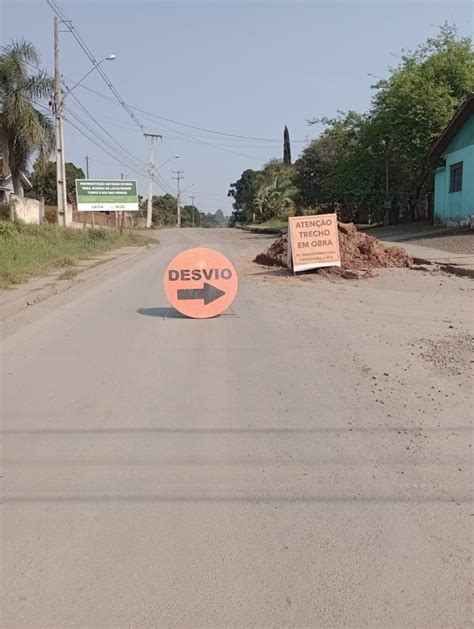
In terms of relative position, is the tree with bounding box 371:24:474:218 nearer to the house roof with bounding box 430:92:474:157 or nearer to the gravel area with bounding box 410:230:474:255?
the house roof with bounding box 430:92:474:157

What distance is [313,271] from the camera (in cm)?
1571

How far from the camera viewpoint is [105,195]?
44219 millimetres

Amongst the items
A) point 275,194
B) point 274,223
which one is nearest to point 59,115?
point 274,223

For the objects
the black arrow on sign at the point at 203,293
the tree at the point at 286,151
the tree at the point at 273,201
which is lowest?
the black arrow on sign at the point at 203,293

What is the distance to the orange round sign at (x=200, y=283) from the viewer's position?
9.51 meters

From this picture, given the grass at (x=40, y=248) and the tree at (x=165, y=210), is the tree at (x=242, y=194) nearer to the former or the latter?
the tree at (x=165, y=210)

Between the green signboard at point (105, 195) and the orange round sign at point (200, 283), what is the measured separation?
3613cm

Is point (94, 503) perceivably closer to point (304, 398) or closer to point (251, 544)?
point (251, 544)

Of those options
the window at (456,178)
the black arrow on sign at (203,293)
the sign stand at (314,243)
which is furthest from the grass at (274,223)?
the black arrow on sign at (203,293)

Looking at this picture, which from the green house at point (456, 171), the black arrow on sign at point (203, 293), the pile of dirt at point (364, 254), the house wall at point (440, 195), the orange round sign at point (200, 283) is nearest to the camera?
the orange round sign at point (200, 283)

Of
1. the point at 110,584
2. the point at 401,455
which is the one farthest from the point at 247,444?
the point at 110,584

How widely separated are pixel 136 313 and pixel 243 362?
398cm

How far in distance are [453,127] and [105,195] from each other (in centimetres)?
2443

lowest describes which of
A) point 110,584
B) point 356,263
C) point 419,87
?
point 110,584
